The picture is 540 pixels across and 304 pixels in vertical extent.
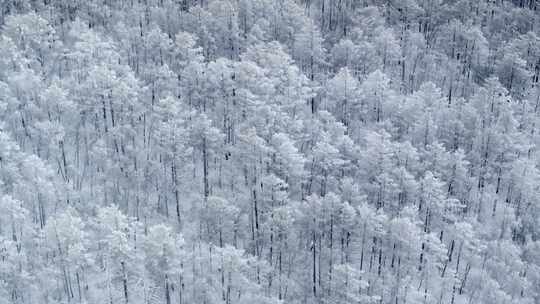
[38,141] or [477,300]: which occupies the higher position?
[38,141]

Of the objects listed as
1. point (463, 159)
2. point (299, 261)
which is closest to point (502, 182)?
point (463, 159)

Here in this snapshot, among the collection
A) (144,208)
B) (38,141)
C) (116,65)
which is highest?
(116,65)

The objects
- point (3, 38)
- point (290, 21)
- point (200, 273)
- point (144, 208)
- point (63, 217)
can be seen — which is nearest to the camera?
point (63, 217)

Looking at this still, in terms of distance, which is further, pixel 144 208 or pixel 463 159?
pixel 463 159

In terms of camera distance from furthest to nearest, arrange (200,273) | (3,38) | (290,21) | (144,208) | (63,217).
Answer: (290,21) → (3,38) → (144,208) → (200,273) → (63,217)

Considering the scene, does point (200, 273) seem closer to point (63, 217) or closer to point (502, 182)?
point (63, 217)

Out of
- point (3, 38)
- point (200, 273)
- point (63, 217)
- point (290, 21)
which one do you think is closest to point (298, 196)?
point (200, 273)
